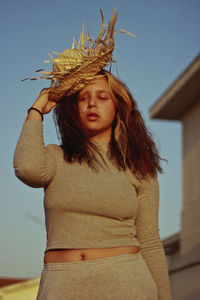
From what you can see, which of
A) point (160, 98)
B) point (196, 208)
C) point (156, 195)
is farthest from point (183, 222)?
point (156, 195)

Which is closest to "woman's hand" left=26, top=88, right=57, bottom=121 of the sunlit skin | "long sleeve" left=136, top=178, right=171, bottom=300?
the sunlit skin

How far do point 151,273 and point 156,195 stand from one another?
443mm

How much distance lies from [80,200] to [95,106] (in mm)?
621

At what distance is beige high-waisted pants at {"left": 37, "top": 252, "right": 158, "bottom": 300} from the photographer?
2.41m

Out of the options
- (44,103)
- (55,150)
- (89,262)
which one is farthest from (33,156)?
(89,262)

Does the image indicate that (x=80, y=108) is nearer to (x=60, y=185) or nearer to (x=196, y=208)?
(x=60, y=185)

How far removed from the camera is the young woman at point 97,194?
2.48 meters

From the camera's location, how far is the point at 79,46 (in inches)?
117

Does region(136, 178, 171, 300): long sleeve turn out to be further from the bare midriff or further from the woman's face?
the woman's face

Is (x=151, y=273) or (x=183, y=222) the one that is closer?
(x=151, y=273)

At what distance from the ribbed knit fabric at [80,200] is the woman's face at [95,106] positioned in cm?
25

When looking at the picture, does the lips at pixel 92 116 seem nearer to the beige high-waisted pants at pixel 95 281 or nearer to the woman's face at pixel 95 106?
the woman's face at pixel 95 106

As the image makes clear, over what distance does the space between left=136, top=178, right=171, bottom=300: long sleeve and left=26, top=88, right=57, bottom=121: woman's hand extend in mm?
676

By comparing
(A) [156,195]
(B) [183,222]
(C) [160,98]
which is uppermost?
(C) [160,98]
